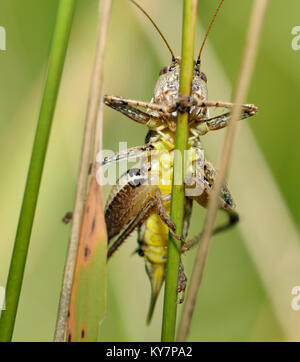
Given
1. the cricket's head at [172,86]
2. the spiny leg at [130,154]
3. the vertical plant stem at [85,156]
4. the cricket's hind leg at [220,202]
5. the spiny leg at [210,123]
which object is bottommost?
the vertical plant stem at [85,156]

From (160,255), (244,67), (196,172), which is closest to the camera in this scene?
(244,67)

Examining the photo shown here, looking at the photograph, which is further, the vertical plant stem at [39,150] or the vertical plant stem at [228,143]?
the vertical plant stem at [39,150]

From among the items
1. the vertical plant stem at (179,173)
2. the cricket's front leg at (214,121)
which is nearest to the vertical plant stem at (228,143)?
the vertical plant stem at (179,173)

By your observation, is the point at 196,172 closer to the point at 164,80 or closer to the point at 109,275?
the point at 164,80

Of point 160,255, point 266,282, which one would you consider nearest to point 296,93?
point 266,282

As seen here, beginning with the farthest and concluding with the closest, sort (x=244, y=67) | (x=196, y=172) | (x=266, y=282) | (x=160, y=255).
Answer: (x=266, y=282), (x=160, y=255), (x=196, y=172), (x=244, y=67)

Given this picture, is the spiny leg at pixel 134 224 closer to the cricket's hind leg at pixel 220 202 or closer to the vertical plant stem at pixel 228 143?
the cricket's hind leg at pixel 220 202

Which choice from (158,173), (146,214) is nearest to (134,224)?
(146,214)

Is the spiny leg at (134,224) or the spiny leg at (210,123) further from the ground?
the spiny leg at (210,123)
